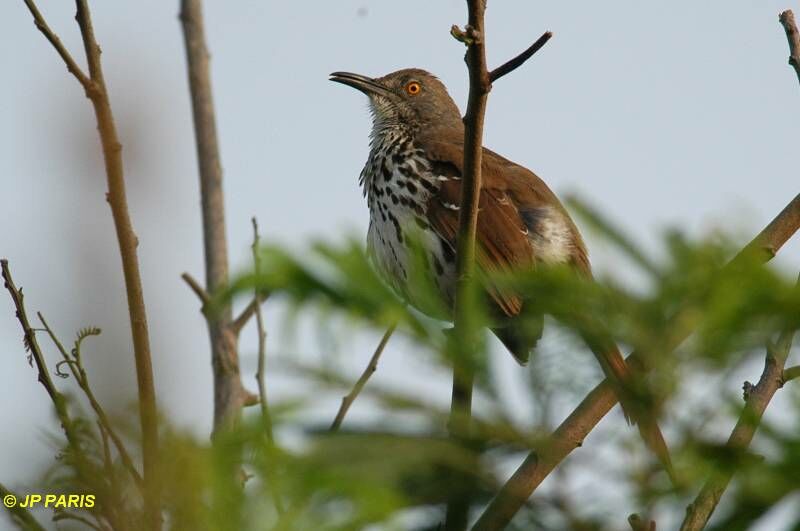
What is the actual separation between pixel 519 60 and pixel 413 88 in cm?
382

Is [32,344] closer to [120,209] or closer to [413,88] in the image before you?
[120,209]

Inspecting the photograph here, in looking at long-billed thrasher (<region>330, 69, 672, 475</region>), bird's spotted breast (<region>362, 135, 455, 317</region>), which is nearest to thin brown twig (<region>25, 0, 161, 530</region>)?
long-billed thrasher (<region>330, 69, 672, 475</region>)

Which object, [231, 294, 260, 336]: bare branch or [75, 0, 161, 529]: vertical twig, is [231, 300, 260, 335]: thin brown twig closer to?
[231, 294, 260, 336]: bare branch

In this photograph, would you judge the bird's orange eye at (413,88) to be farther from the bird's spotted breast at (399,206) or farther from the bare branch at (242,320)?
the bare branch at (242,320)

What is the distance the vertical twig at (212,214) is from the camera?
4070 mm

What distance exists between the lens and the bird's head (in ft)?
21.5

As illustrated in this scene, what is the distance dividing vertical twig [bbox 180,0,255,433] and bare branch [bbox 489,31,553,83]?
136cm

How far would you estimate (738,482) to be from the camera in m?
1.20

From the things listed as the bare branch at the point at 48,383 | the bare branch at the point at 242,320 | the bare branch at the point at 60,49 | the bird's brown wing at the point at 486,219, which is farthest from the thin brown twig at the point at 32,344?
the bird's brown wing at the point at 486,219

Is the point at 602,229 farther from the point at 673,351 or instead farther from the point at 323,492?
the point at 323,492

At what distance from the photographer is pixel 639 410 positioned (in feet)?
4.23

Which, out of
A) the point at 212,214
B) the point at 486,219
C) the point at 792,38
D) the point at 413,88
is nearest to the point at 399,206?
the point at 486,219

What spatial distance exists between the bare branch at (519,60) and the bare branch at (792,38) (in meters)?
1.05

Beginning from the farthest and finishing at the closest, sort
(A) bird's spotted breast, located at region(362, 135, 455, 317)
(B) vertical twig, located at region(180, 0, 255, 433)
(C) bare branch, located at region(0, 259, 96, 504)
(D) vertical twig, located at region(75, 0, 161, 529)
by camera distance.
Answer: (A) bird's spotted breast, located at region(362, 135, 455, 317), (B) vertical twig, located at region(180, 0, 255, 433), (D) vertical twig, located at region(75, 0, 161, 529), (C) bare branch, located at region(0, 259, 96, 504)
